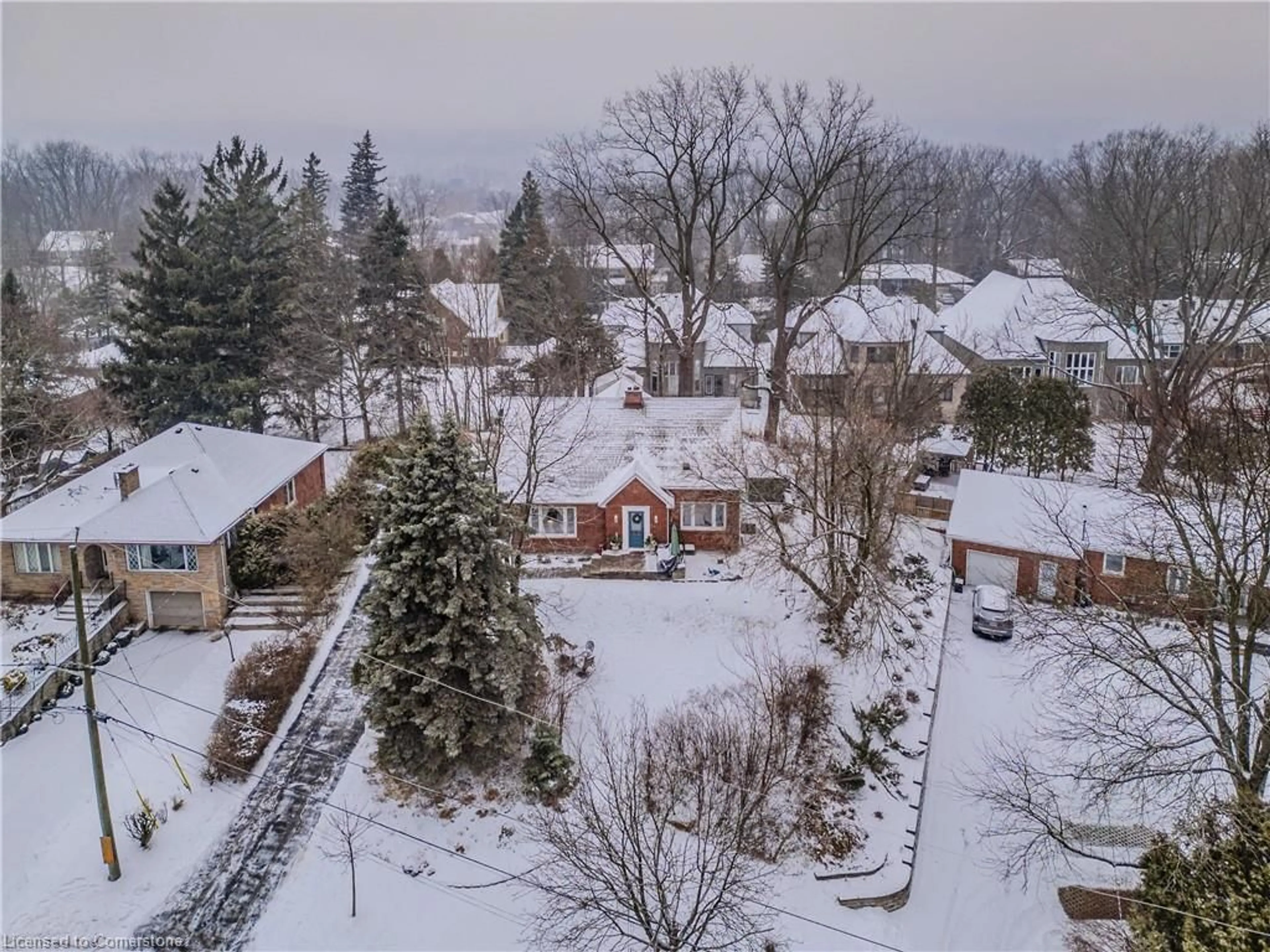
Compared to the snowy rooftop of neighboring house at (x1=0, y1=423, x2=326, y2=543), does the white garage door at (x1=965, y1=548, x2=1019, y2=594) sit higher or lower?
lower

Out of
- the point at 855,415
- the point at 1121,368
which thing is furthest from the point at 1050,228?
the point at 855,415

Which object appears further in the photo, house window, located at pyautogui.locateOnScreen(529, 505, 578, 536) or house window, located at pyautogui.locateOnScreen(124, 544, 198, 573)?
house window, located at pyautogui.locateOnScreen(529, 505, 578, 536)

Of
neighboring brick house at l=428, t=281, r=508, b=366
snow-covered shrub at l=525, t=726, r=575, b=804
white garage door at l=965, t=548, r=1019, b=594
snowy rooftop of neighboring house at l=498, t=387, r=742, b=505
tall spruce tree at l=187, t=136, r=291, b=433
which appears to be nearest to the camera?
snow-covered shrub at l=525, t=726, r=575, b=804

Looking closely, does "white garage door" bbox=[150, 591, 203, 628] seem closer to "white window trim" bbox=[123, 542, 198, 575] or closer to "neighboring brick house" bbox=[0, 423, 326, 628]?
"neighboring brick house" bbox=[0, 423, 326, 628]

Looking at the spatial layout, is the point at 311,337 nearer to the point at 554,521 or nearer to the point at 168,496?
the point at 168,496

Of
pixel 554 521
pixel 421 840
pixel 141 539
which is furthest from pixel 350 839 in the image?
pixel 554 521

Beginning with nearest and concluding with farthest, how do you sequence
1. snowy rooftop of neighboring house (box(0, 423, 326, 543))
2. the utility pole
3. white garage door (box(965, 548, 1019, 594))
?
1. the utility pole
2. snowy rooftop of neighboring house (box(0, 423, 326, 543))
3. white garage door (box(965, 548, 1019, 594))

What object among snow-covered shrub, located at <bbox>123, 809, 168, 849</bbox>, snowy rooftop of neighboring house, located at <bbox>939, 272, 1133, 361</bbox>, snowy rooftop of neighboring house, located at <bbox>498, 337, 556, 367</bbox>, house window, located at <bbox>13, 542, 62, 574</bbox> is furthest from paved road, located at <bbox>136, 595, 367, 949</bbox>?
snowy rooftop of neighboring house, located at <bbox>939, 272, 1133, 361</bbox>

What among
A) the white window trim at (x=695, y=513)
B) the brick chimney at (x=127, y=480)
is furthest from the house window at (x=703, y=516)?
the brick chimney at (x=127, y=480)
